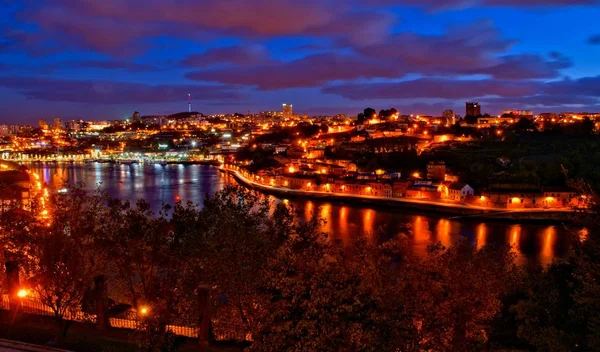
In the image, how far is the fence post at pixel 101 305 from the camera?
12.8 ft

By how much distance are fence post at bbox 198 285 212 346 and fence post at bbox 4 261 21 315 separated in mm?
1637

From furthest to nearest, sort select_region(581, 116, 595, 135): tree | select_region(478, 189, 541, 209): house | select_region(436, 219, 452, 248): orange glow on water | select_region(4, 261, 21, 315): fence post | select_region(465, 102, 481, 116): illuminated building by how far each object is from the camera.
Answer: select_region(465, 102, 481, 116): illuminated building, select_region(581, 116, 595, 135): tree, select_region(478, 189, 541, 209): house, select_region(436, 219, 452, 248): orange glow on water, select_region(4, 261, 21, 315): fence post

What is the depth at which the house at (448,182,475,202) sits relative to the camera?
1875cm

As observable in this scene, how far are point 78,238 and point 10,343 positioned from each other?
86 centimetres

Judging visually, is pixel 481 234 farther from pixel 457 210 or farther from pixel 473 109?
pixel 473 109

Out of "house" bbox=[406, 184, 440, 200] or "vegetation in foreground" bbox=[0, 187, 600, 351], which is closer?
"vegetation in foreground" bbox=[0, 187, 600, 351]

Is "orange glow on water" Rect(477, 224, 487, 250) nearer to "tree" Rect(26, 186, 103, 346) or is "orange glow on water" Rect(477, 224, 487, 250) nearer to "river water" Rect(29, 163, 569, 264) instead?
"river water" Rect(29, 163, 569, 264)

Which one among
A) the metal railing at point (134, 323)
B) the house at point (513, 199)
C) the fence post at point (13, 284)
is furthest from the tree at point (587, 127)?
the fence post at point (13, 284)

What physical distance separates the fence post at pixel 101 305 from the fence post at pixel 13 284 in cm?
74

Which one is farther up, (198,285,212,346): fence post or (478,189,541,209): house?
(198,285,212,346): fence post

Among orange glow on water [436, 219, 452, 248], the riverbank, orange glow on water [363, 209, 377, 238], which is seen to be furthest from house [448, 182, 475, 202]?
orange glow on water [363, 209, 377, 238]

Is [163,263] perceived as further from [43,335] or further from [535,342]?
[535,342]

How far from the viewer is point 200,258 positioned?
3664mm

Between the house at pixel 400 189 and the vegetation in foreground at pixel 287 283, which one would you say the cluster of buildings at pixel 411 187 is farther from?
the vegetation in foreground at pixel 287 283
